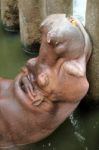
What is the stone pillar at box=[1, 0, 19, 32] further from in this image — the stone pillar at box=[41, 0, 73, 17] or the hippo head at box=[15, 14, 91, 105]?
the hippo head at box=[15, 14, 91, 105]

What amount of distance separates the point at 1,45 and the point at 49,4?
68 cm

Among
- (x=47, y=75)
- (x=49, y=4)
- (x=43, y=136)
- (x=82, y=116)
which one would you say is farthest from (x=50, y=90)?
(x=49, y=4)

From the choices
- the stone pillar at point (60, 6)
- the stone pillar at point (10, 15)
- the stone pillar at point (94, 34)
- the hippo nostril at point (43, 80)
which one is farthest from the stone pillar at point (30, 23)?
the hippo nostril at point (43, 80)

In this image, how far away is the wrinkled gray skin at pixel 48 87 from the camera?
2.16 metres

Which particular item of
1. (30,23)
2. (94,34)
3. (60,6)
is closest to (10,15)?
(30,23)

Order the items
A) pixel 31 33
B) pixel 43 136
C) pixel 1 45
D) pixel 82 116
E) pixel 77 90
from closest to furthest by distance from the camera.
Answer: pixel 77 90 → pixel 43 136 → pixel 82 116 → pixel 31 33 → pixel 1 45

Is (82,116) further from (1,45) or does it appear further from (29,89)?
(1,45)

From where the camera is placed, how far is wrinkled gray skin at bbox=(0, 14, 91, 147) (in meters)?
2.16

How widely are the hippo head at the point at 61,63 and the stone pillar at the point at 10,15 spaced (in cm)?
99

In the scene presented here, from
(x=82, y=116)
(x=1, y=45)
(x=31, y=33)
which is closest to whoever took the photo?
(x=82, y=116)

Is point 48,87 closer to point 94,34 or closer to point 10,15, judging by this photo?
point 94,34

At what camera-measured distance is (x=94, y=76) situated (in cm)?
243

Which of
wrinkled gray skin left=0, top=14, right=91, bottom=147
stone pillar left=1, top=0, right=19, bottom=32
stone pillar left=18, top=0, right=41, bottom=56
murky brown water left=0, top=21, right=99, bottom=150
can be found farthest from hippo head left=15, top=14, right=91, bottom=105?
stone pillar left=1, top=0, right=19, bottom=32

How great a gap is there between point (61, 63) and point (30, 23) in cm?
79
